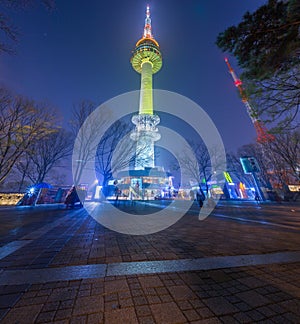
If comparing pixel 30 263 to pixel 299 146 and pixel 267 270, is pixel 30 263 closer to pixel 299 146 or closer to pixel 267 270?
pixel 267 270

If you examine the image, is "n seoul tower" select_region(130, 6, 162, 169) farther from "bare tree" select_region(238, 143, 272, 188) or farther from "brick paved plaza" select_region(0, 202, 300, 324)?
"brick paved plaza" select_region(0, 202, 300, 324)

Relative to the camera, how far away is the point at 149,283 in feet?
7.20

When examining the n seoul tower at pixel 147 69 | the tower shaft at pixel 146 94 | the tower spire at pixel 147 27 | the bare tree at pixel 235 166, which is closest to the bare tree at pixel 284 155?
the bare tree at pixel 235 166

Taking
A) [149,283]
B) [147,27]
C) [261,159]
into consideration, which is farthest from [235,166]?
[147,27]

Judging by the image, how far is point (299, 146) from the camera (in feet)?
75.7

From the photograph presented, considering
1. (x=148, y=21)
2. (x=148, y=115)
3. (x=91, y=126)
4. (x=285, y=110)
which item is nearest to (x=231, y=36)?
(x=285, y=110)

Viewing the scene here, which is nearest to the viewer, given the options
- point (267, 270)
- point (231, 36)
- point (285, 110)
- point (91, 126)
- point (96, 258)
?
point (267, 270)

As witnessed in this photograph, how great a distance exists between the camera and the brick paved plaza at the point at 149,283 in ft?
5.24

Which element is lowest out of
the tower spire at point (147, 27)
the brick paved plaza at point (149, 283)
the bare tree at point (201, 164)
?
the brick paved plaza at point (149, 283)

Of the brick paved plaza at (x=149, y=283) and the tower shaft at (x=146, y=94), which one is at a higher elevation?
the tower shaft at (x=146, y=94)

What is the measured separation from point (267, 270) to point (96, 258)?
122 inches

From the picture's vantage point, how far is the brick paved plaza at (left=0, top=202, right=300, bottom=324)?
160 cm

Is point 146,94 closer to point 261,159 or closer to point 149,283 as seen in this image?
point 261,159

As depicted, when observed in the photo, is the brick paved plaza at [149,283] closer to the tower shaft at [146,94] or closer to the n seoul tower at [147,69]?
the n seoul tower at [147,69]
